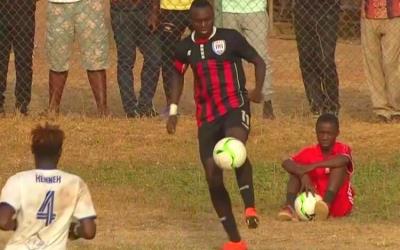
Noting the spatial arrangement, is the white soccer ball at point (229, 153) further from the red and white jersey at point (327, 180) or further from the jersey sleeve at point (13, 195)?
the jersey sleeve at point (13, 195)

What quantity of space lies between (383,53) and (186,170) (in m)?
2.78

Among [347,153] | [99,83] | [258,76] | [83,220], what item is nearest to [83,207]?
[83,220]

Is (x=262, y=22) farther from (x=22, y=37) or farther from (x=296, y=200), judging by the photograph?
(x=296, y=200)

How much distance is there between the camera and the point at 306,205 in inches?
438

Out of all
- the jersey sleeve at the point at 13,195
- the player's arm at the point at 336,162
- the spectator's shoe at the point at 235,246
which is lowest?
the spectator's shoe at the point at 235,246

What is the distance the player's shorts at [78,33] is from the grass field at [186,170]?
2.24ft

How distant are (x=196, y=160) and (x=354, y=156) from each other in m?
1.58

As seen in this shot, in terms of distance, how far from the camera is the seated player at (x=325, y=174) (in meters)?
11.2

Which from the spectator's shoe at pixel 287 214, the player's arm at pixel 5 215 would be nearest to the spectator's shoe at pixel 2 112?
the spectator's shoe at pixel 287 214

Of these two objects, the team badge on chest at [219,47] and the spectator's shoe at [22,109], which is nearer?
the team badge on chest at [219,47]

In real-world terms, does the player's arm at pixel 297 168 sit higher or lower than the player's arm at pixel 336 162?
lower

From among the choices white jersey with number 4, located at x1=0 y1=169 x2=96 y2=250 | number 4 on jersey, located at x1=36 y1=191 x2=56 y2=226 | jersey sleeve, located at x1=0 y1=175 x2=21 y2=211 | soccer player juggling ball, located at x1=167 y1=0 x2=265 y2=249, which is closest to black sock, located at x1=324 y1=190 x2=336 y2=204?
soccer player juggling ball, located at x1=167 y1=0 x2=265 y2=249

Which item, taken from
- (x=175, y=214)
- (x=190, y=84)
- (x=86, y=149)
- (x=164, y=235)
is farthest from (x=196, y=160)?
(x=190, y=84)

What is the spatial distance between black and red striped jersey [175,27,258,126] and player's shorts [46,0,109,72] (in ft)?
15.2
